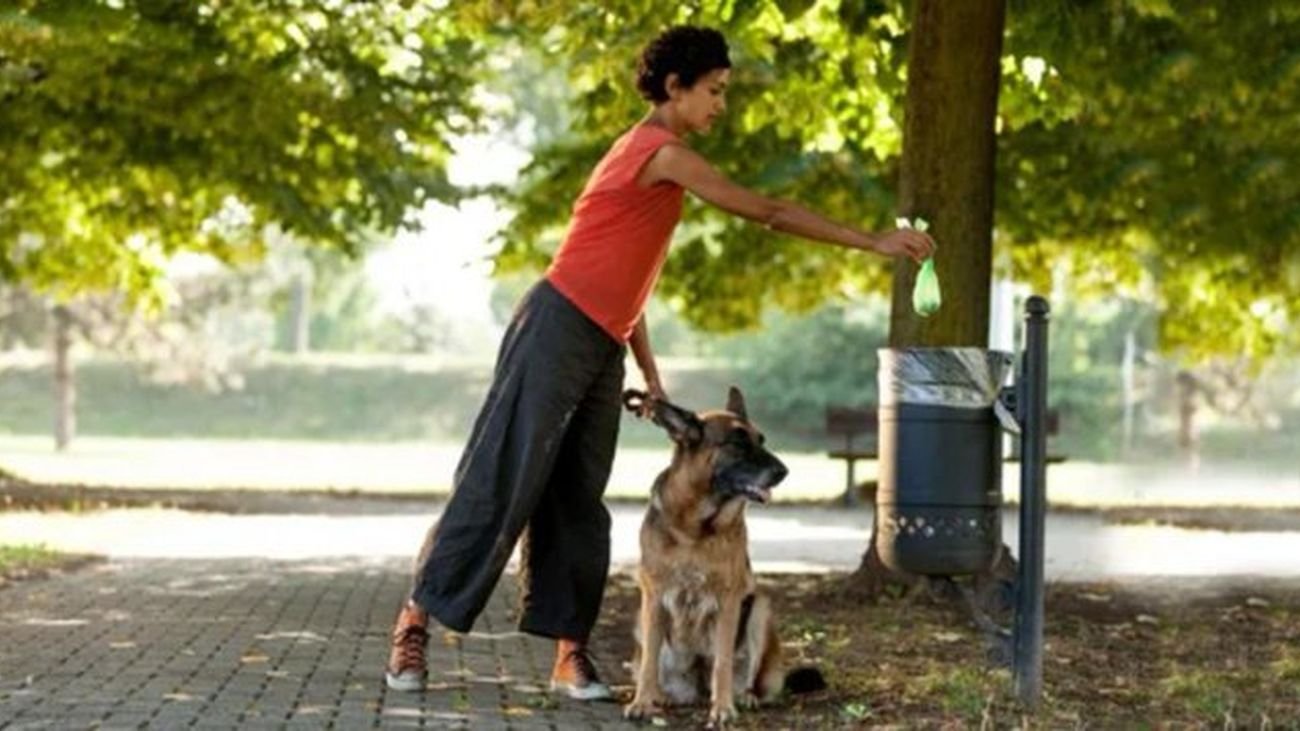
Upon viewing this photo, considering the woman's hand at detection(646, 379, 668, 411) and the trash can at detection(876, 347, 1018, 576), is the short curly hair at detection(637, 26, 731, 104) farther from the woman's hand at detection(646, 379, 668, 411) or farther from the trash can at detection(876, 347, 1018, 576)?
the trash can at detection(876, 347, 1018, 576)

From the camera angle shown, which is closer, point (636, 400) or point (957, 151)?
point (636, 400)

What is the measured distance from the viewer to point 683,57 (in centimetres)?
936

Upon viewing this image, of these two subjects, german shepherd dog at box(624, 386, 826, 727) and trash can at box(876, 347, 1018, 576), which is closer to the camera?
german shepherd dog at box(624, 386, 826, 727)

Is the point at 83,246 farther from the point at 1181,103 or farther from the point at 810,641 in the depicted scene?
the point at 810,641

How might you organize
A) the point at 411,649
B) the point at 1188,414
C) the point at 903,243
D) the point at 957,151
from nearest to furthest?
the point at 903,243 → the point at 411,649 → the point at 957,151 → the point at 1188,414

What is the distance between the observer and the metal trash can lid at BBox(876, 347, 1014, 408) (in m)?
10.2

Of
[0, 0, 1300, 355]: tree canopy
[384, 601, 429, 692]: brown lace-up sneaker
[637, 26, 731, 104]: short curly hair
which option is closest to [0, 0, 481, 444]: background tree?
[0, 0, 1300, 355]: tree canopy

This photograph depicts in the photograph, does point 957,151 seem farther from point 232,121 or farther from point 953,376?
point 232,121

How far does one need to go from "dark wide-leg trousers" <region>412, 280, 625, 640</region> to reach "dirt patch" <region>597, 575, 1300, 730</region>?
30.9 inches

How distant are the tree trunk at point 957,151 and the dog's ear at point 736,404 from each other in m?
4.96

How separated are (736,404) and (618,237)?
2.30 feet

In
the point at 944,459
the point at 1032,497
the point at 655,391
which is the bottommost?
the point at 1032,497

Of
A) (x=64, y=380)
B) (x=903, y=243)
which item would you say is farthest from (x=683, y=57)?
(x=64, y=380)

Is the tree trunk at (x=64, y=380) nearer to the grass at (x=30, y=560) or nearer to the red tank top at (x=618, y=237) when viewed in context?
the grass at (x=30, y=560)
